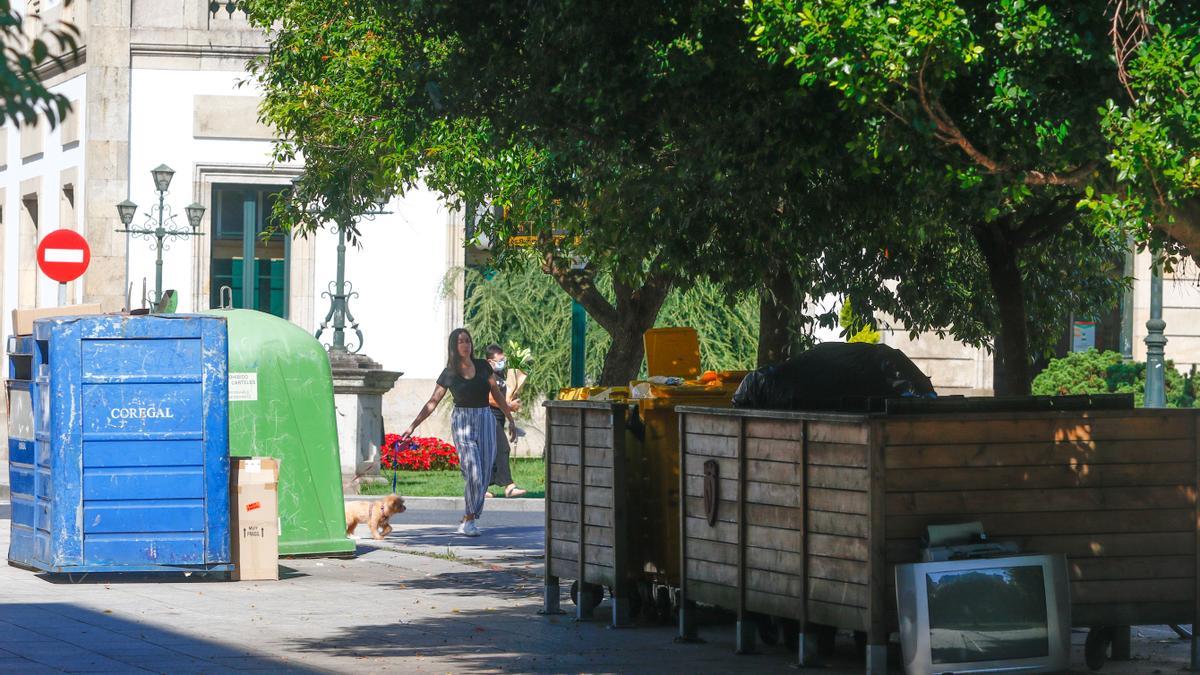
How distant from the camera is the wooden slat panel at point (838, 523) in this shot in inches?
342

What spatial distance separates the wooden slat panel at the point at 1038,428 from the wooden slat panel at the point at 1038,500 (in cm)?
25

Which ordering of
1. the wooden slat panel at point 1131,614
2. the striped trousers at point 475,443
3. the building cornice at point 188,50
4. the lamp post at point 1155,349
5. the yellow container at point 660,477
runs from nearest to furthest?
the wooden slat panel at point 1131,614
the yellow container at point 660,477
the striped trousers at point 475,443
the lamp post at point 1155,349
the building cornice at point 188,50

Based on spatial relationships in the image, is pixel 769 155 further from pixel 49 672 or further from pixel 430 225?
pixel 430 225

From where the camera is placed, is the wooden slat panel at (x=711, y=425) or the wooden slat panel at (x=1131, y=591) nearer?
the wooden slat panel at (x=1131, y=591)

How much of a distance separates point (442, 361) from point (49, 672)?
24.5 metres

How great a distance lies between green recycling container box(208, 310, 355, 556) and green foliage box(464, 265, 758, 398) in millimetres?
17668

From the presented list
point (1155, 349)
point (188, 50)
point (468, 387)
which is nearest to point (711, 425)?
point (468, 387)

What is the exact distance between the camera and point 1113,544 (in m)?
9.16

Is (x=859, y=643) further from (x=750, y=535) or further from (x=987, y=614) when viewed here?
(x=987, y=614)

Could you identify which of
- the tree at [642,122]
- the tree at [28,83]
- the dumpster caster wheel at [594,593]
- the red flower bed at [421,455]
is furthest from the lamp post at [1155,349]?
the tree at [28,83]

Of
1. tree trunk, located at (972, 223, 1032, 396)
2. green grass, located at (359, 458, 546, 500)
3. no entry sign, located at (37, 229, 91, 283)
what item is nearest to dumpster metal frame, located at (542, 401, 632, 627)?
tree trunk, located at (972, 223, 1032, 396)

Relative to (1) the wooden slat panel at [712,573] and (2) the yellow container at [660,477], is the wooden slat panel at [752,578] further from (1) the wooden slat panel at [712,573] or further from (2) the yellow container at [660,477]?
(2) the yellow container at [660,477]

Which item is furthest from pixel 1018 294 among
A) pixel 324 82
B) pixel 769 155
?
pixel 324 82

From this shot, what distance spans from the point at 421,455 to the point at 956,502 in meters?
20.6
